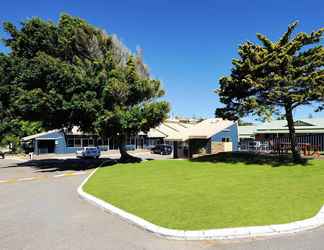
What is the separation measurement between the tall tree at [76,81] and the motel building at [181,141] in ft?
15.4

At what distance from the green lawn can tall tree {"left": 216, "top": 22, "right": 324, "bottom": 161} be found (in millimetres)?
5508

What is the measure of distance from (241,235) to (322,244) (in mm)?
1566

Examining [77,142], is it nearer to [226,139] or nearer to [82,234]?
[226,139]

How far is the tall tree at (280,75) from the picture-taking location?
19719mm

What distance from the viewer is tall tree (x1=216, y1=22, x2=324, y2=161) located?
776 inches

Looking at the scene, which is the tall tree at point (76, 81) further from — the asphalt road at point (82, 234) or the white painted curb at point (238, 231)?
the white painted curb at point (238, 231)

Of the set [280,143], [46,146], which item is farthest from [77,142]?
[280,143]

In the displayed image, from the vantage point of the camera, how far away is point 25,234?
7836mm

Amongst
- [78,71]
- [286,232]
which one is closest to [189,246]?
[286,232]

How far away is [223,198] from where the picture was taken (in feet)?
34.2

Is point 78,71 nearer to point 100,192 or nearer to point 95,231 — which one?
point 100,192

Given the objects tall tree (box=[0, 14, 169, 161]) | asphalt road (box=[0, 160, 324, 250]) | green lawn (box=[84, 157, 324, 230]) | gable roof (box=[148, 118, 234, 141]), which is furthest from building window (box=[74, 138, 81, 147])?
asphalt road (box=[0, 160, 324, 250])

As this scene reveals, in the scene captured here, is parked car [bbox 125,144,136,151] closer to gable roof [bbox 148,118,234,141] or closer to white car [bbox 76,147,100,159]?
white car [bbox 76,147,100,159]

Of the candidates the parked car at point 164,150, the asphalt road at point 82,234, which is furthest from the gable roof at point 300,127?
the asphalt road at point 82,234
